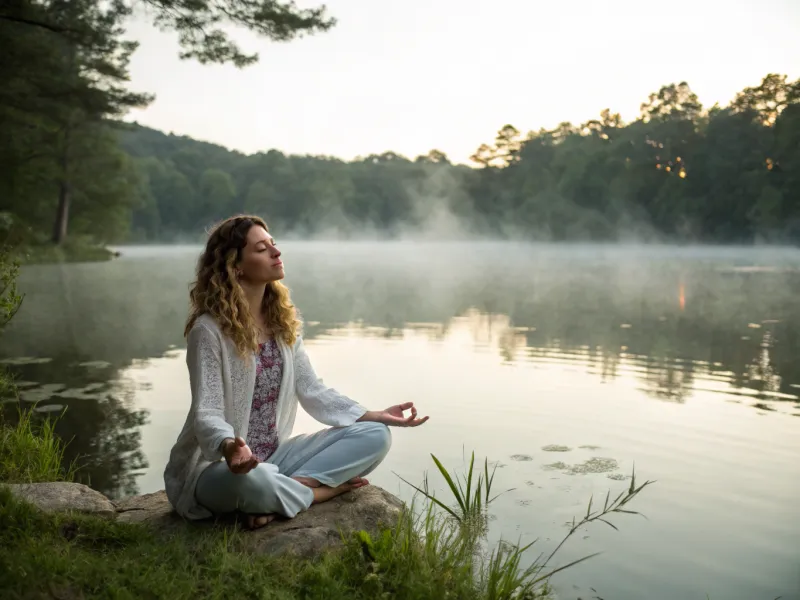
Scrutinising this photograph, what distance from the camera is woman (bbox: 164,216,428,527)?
3498 millimetres

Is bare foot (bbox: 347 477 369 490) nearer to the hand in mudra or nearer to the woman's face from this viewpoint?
the hand in mudra

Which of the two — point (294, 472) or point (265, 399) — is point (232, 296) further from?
point (294, 472)

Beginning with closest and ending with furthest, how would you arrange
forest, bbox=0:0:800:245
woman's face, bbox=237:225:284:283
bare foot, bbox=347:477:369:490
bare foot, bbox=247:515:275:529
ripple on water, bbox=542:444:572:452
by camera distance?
bare foot, bbox=247:515:275:529
woman's face, bbox=237:225:284:283
bare foot, bbox=347:477:369:490
ripple on water, bbox=542:444:572:452
forest, bbox=0:0:800:245

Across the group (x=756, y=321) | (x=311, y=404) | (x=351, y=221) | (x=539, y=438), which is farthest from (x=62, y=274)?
(x=351, y=221)

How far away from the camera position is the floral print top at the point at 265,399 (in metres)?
3.73

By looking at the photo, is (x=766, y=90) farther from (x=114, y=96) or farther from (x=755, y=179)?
(x=114, y=96)

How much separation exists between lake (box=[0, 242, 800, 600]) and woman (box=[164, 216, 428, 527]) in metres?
1.20

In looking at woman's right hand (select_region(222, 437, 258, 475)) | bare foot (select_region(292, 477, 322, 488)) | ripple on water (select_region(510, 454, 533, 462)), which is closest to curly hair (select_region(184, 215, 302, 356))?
woman's right hand (select_region(222, 437, 258, 475))

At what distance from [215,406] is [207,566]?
2.06 feet

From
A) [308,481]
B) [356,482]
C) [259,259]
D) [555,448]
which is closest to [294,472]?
[308,481]

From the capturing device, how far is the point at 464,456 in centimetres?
598

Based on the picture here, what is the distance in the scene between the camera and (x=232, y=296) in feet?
11.8

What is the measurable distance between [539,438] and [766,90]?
173ft

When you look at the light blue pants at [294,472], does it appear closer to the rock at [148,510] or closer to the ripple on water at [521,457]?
the rock at [148,510]
